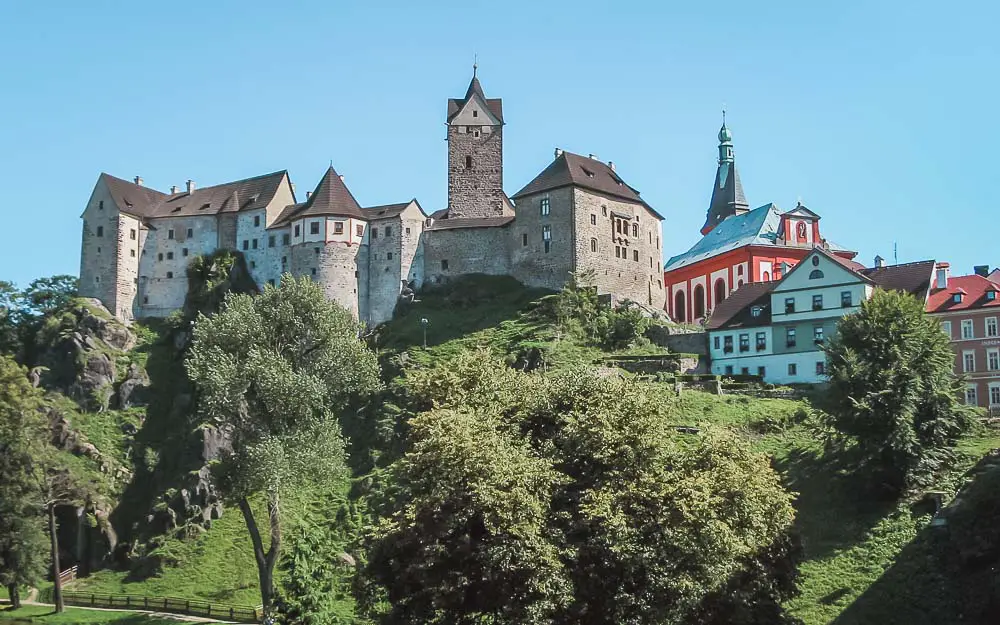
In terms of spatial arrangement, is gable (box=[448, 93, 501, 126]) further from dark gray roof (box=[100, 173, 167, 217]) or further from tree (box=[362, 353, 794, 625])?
tree (box=[362, 353, 794, 625])

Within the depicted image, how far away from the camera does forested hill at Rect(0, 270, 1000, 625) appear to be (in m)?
36.7

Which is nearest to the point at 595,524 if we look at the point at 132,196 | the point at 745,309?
the point at 745,309

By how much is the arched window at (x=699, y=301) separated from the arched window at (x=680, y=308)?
4.09 ft

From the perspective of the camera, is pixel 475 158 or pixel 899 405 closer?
pixel 899 405

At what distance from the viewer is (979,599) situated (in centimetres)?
3991

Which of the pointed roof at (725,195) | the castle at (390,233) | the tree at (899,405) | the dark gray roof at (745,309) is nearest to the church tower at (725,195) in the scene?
the pointed roof at (725,195)

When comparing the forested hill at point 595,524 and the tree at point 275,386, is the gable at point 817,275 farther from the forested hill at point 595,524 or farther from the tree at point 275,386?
the tree at point 275,386

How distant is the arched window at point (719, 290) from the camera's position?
309 ft

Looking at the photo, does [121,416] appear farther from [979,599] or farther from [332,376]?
[979,599]

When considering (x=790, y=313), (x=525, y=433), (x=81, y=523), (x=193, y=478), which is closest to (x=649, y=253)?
(x=790, y=313)

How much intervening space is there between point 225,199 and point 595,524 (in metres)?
69.6

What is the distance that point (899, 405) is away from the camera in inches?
2025

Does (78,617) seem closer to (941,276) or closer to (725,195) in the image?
(941,276)

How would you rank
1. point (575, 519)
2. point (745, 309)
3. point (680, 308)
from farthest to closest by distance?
point (680, 308) → point (745, 309) → point (575, 519)
